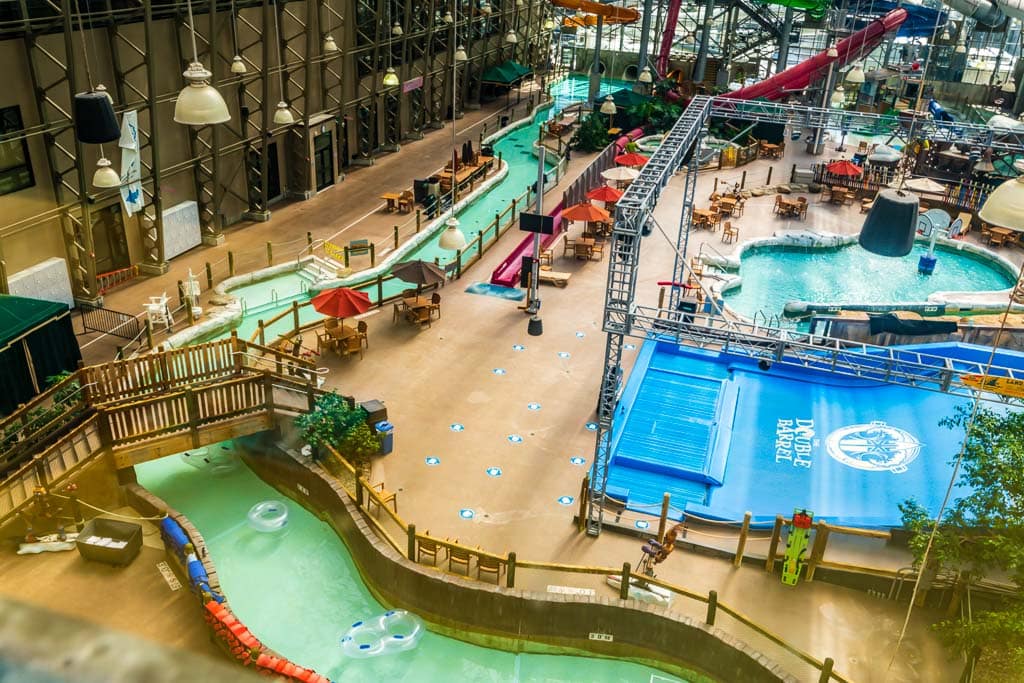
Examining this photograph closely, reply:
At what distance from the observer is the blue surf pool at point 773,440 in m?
15.3

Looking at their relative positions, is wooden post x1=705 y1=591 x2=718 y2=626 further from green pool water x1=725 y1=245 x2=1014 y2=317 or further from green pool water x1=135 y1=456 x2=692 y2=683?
green pool water x1=725 y1=245 x2=1014 y2=317

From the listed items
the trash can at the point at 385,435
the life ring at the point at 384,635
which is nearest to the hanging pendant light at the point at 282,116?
the trash can at the point at 385,435

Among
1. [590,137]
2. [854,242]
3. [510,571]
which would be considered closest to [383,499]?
[510,571]

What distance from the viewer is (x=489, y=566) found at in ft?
42.8

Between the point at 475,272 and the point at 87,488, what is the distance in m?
12.5

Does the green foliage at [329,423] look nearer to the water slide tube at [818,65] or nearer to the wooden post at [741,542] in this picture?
the wooden post at [741,542]

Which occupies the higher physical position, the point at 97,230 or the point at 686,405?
the point at 97,230

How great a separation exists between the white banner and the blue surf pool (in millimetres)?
12049

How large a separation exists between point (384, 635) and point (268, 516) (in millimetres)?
3608

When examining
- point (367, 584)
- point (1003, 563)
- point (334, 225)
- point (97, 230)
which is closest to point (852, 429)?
point (1003, 563)

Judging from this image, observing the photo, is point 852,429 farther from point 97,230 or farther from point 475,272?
point 97,230

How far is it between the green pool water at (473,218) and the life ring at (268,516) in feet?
18.4

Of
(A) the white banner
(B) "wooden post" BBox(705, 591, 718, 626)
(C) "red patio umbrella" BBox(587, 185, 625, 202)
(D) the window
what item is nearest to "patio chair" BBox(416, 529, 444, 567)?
(B) "wooden post" BBox(705, 591, 718, 626)

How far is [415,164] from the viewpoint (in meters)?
33.4
